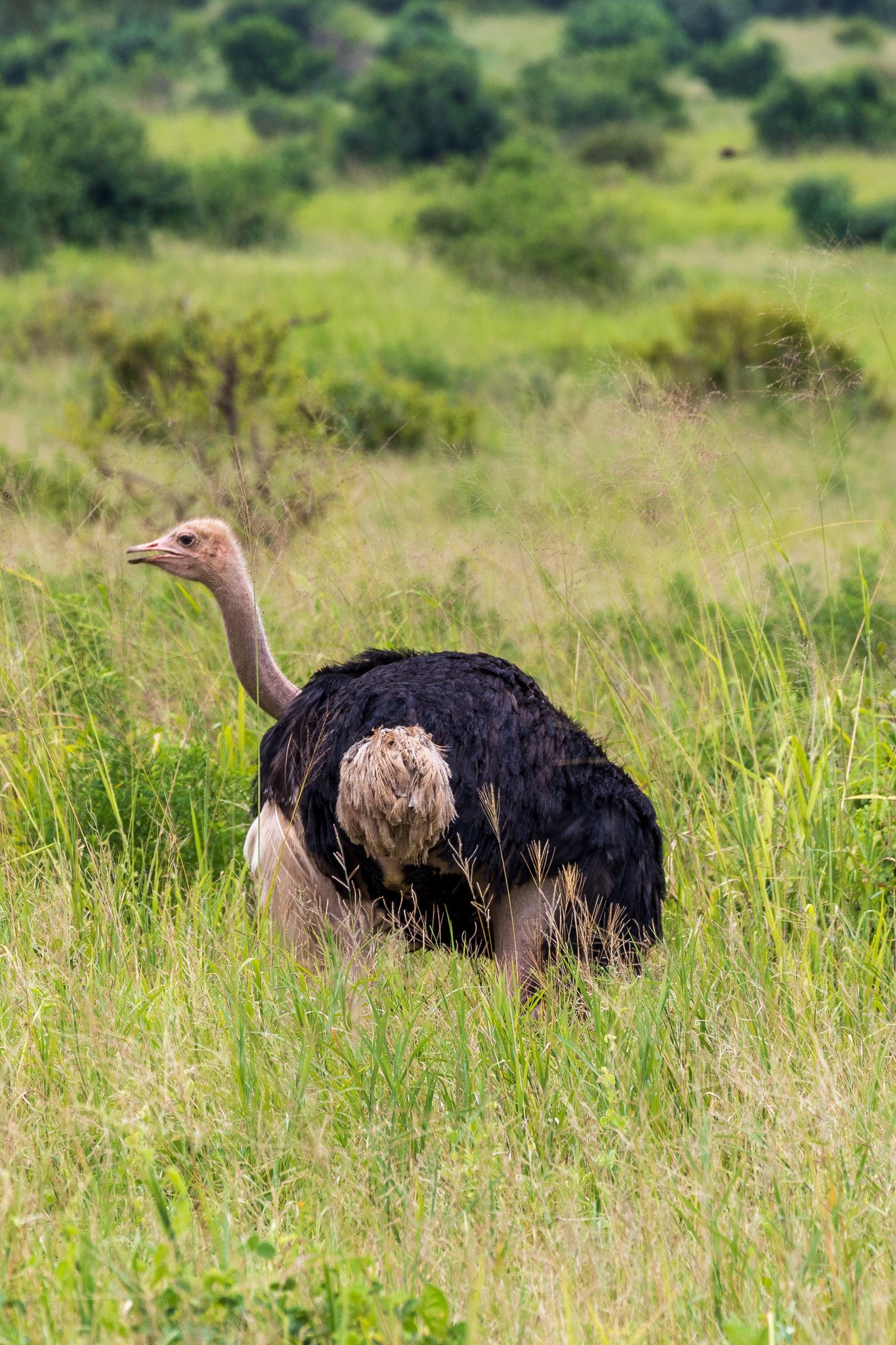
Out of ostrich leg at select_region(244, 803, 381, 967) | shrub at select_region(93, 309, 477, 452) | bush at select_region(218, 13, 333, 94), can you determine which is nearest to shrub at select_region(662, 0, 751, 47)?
bush at select_region(218, 13, 333, 94)

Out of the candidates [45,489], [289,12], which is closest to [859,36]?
[289,12]

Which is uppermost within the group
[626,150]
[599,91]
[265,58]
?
[265,58]

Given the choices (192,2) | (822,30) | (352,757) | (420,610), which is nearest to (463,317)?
(420,610)

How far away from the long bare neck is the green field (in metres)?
0.19

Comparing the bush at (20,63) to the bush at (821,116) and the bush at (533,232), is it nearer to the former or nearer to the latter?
the bush at (821,116)

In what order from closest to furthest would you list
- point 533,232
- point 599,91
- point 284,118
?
point 533,232
point 284,118
point 599,91

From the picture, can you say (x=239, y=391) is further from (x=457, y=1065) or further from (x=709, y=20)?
(x=709, y=20)

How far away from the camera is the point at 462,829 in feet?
8.70

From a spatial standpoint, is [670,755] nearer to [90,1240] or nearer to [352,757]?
[352,757]

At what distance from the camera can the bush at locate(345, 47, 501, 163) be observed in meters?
33.5

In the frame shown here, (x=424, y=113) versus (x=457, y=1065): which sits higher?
(x=457, y=1065)

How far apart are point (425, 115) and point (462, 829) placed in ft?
109

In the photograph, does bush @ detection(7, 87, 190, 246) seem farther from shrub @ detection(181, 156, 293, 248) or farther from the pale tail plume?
the pale tail plume

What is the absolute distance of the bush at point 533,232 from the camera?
67.2ft
